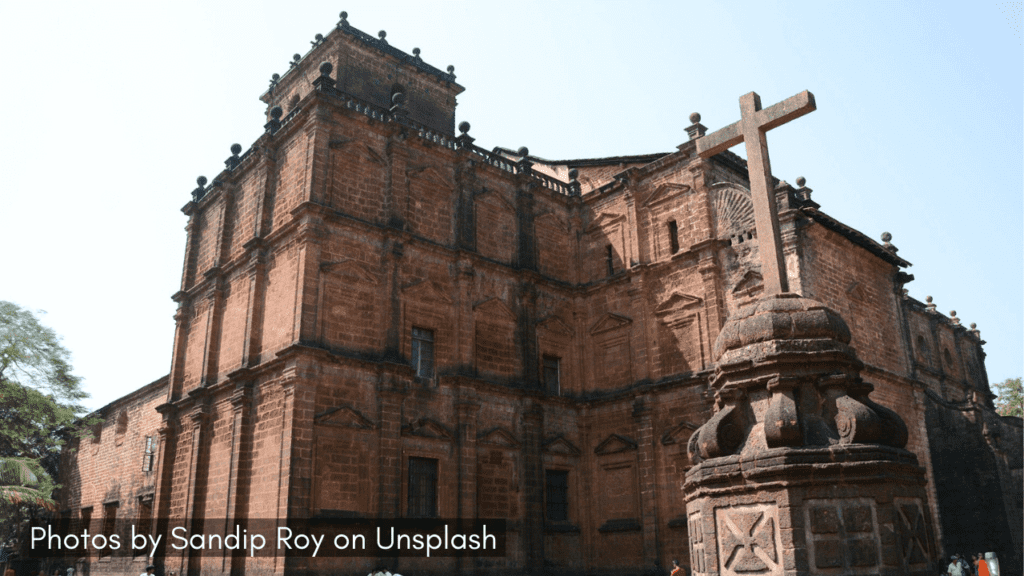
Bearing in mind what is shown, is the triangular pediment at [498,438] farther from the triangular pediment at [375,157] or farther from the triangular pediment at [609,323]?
the triangular pediment at [375,157]

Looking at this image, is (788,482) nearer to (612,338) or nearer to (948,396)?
(612,338)

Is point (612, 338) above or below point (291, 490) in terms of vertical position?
above

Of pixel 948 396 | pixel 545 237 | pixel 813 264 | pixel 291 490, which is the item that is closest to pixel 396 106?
pixel 545 237

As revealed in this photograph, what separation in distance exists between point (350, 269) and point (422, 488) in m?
5.63

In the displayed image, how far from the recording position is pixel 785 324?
669 cm

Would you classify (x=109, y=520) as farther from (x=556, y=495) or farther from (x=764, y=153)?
(x=764, y=153)

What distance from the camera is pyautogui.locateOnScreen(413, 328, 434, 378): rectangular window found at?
19062 mm

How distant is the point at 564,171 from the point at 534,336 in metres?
9.05

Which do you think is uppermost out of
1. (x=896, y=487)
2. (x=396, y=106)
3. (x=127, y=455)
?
(x=396, y=106)

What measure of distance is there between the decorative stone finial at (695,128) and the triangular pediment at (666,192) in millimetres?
1453

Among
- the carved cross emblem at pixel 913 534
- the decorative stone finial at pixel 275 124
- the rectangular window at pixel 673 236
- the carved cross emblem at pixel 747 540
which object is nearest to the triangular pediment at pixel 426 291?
the decorative stone finial at pixel 275 124

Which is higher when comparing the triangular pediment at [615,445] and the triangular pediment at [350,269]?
the triangular pediment at [350,269]

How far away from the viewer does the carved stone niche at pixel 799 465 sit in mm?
5820

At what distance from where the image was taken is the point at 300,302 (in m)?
17.1
